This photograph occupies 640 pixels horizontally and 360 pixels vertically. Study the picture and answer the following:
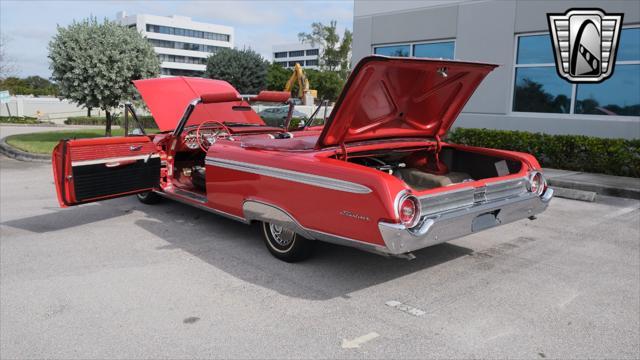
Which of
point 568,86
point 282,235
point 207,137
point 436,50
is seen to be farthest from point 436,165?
point 436,50

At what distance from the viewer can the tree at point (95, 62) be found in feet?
49.2

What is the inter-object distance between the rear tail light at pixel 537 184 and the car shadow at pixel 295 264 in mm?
902

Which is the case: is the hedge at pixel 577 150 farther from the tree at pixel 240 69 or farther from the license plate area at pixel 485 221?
the tree at pixel 240 69

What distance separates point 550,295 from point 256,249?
2.77 meters

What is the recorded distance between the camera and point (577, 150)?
32.4ft

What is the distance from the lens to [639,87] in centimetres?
1056

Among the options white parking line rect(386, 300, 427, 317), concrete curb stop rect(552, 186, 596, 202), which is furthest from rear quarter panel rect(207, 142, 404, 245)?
concrete curb stop rect(552, 186, 596, 202)

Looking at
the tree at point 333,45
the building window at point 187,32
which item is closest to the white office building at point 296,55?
the building window at point 187,32

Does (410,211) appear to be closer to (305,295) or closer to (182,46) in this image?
(305,295)

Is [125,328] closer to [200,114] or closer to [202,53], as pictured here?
[200,114]

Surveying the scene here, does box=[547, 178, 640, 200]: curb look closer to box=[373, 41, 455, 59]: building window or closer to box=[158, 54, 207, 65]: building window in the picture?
box=[373, 41, 455, 59]: building window

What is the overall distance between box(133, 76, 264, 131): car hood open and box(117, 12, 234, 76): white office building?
95132 millimetres

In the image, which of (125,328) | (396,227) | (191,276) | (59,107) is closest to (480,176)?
(396,227)

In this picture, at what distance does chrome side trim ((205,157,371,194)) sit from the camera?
3672 millimetres
